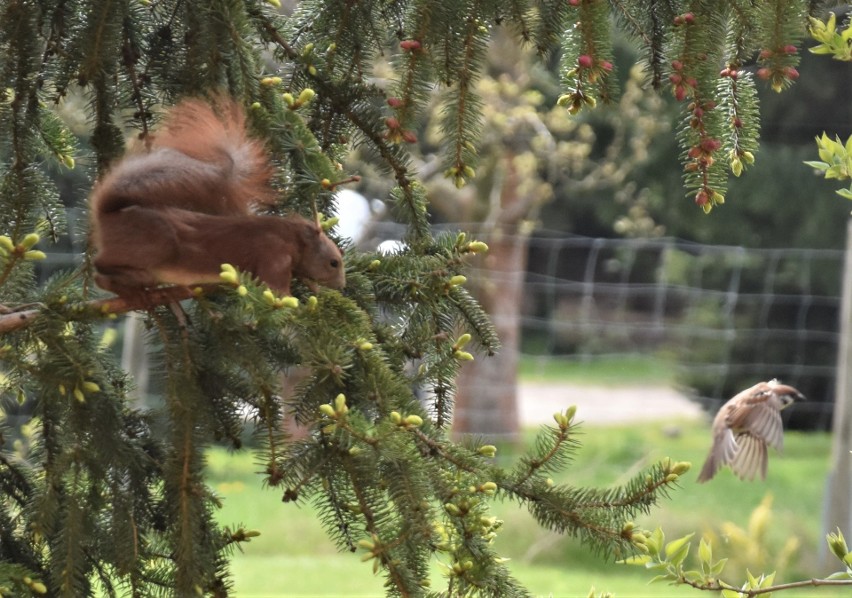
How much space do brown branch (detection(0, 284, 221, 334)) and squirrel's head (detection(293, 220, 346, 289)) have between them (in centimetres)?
→ 12

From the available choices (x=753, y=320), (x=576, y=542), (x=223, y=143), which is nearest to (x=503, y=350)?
(x=576, y=542)

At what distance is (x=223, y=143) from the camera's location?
113cm

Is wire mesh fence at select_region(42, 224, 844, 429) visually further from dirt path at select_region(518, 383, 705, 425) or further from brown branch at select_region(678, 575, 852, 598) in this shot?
brown branch at select_region(678, 575, 852, 598)

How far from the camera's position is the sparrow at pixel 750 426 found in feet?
7.19

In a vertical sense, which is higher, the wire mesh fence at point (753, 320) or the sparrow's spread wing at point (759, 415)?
the wire mesh fence at point (753, 320)

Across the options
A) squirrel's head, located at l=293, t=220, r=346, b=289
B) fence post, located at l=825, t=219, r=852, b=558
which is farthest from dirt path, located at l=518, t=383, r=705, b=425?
squirrel's head, located at l=293, t=220, r=346, b=289

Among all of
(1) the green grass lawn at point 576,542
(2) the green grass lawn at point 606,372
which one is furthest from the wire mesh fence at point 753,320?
(2) the green grass lawn at point 606,372

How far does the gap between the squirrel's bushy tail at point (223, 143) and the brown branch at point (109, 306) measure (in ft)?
0.43

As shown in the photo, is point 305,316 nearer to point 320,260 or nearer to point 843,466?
point 320,260

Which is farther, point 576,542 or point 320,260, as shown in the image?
point 576,542

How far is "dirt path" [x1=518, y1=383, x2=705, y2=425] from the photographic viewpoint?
29.5 ft

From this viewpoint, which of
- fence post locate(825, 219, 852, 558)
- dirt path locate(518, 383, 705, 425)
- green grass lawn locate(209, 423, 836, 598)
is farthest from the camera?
dirt path locate(518, 383, 705, 425)

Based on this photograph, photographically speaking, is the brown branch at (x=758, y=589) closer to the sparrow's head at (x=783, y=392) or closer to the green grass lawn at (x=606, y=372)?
the sparrow's head at (x=783, y=392)

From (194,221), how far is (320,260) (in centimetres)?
15
